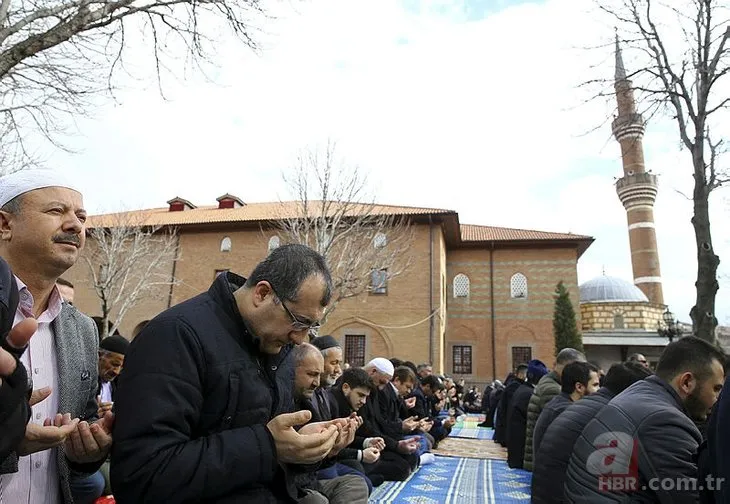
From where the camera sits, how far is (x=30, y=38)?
25.2 ft

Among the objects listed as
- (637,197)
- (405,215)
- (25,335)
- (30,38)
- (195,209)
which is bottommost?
(25,335)

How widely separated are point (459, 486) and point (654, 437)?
481 centimetres

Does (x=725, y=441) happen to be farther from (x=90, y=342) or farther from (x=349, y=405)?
(x=349, y=405)

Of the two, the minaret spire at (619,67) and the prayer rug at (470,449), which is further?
the minaret spire at (619,67)

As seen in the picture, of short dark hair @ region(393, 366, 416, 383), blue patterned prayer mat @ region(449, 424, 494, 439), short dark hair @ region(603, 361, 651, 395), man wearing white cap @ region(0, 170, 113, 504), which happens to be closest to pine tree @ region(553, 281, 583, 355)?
blue patterned prayer mat @ region(449, 424, 494, 439)

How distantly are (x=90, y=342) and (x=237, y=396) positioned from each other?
868 millimetres

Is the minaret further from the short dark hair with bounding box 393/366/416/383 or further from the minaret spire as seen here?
the short dark hair with bounding box 393/366/416/383

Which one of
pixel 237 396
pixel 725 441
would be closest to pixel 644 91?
pixel 725 441

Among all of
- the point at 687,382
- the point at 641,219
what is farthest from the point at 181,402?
the point at 641,219

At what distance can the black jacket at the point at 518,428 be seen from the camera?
8.52m

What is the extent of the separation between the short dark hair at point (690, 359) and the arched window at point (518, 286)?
26755mm

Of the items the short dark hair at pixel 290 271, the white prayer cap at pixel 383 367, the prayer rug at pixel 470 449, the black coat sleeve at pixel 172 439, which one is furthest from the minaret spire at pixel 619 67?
the black coat sleeve at pixel 172 439

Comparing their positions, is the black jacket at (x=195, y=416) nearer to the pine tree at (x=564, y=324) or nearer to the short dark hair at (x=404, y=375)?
the short dark hair at (x=404, y=375)

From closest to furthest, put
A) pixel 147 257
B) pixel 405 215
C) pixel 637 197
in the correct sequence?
1. pixel 405 215
2. pixel 147 257
3. pixel 637 197
